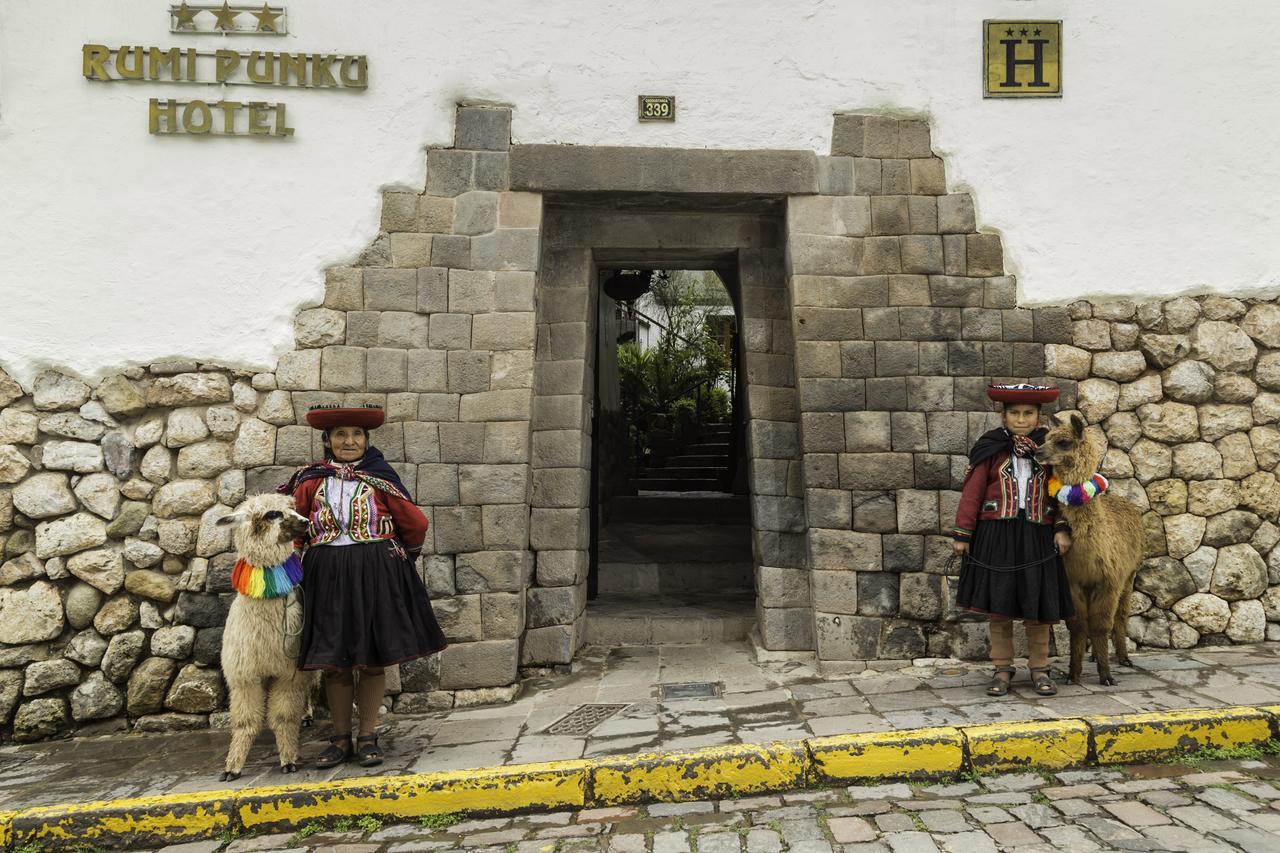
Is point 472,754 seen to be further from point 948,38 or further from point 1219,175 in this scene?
point 1219,175

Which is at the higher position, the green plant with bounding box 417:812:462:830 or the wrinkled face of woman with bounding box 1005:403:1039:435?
the wrinkled face of woman with bounding box 1005:403:1039:435

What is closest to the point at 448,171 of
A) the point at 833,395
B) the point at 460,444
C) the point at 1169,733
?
the point at 460,444

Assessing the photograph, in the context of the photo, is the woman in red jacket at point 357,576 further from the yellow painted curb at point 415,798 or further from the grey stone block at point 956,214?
the grey stone block at point 956,214

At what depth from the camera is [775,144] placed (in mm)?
5637

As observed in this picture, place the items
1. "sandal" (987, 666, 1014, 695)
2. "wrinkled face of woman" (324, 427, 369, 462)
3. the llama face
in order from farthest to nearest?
1. "sandal" (987, 666, 1014, 695)
2. the llama face
3. "wrinkled face of woman" (324, 427, 369, 462)

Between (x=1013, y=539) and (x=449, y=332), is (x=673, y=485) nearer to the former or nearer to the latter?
(x=449, y=332)

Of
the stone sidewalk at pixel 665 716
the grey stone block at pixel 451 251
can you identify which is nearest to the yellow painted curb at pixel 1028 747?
the stone sidewalk at pixel 665 716

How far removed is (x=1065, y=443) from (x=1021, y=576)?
2.49ft

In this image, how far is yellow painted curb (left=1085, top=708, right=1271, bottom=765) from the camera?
398 centimetres

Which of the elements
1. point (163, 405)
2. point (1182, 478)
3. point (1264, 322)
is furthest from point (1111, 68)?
point (163, 405)

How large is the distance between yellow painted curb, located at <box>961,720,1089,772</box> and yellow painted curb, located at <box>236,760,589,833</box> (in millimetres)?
1864

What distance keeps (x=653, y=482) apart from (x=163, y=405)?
709cm

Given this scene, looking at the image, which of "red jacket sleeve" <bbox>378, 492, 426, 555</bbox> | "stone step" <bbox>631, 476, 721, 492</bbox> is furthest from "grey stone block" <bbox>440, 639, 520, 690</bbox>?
"stone step" <bbox>631, 476, 721, 492</bbox>

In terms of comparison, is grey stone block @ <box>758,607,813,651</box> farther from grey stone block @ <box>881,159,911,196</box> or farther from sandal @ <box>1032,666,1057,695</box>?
grey stone block @ <box>881,159,911,196</box>
